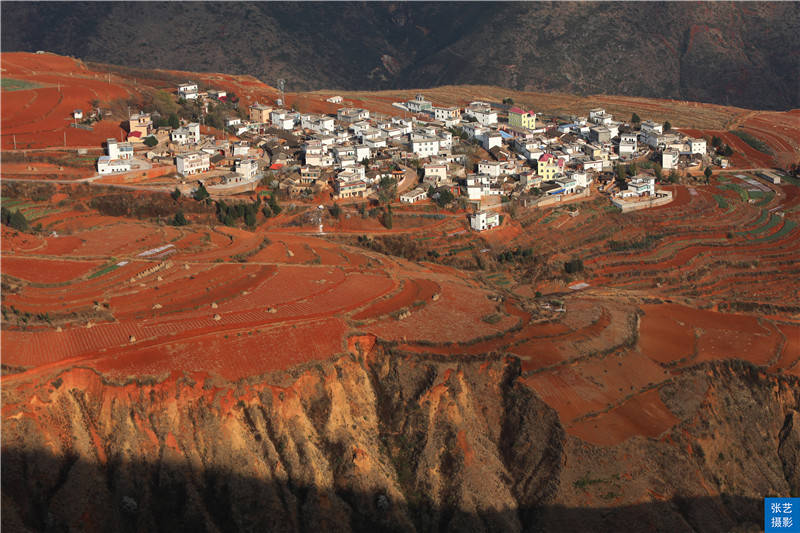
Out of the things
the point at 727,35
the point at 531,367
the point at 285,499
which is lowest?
the point at 285,499

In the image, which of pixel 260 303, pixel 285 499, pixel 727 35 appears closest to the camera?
pixel 285 499

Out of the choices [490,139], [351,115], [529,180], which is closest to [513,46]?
[351,115]

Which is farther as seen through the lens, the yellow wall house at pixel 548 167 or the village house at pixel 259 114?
the village house at pixel 259 114

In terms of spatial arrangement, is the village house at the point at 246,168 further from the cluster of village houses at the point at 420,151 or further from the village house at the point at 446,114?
the village house at the point at 446,114

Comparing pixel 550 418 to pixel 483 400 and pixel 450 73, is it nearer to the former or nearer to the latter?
pixel 483 400

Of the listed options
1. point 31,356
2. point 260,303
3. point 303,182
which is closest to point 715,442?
point 260,303

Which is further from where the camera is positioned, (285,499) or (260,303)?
(260,303)

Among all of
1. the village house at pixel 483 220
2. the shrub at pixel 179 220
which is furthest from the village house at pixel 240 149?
the village house at pixel 483 220

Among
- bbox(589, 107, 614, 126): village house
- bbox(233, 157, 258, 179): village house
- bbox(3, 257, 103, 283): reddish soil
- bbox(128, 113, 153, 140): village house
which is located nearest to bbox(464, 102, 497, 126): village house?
bbox(589, 107, 614, 126): village house
